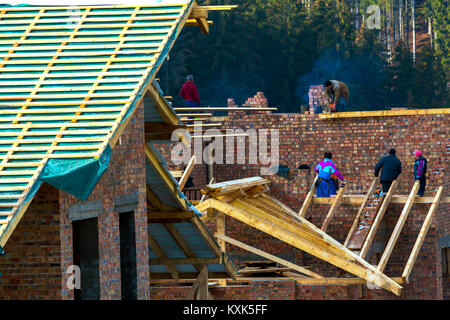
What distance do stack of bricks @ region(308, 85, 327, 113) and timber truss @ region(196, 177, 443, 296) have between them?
455 centimetres

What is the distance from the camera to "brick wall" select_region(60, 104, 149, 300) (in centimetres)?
1170

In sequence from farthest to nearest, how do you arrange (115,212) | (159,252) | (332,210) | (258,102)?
(258,102)
(332,210)
(159,252)
(115,212)

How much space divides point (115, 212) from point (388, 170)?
36.6ft

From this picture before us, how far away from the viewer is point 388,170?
75.3 ft

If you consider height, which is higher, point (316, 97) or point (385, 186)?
point (316, 97)

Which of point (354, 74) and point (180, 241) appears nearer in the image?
point (180, 241)

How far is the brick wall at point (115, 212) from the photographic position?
11695 millimetres

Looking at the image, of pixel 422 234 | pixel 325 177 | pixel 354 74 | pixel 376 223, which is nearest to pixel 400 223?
pixel 376 223

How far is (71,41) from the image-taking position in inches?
497

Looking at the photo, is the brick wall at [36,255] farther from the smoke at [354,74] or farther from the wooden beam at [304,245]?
the smoke at [354,74]

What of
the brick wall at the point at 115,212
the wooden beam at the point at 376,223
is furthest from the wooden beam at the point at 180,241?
the wooden beam at the point at 376,223

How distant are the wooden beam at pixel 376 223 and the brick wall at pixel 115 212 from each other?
26.1ft

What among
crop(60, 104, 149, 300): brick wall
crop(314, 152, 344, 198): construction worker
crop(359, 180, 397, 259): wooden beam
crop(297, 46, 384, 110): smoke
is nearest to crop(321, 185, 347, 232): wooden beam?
crop(314, 152, 344, 198): construction worker

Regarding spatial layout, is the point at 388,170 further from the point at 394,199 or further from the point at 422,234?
the point at 422,234
